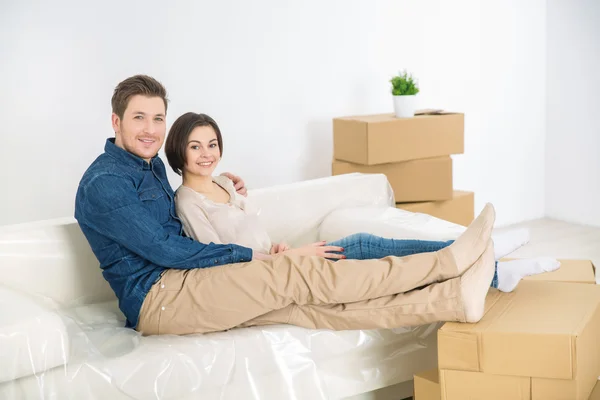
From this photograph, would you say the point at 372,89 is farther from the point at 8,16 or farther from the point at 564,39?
the point at 8,16

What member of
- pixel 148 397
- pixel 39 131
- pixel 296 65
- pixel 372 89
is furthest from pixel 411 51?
pixel 148 397

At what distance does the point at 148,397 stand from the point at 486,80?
10.6 feet

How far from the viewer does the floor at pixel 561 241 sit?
4082 mm

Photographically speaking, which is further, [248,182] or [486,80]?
[486,80]

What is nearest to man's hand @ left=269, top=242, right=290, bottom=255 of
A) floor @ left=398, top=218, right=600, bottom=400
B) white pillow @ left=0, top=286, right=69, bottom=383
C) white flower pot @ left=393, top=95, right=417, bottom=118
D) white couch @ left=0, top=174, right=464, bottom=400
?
white couch @ left=0, top=174, right=464, bottom=400

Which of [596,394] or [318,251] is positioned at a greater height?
[318,251]

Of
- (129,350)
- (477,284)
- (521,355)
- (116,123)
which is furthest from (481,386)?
(116,123)

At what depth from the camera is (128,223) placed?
212cm

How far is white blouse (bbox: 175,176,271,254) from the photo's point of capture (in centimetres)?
235

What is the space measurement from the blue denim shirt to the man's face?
0.10 ft

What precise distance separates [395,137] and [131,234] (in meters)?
1.80

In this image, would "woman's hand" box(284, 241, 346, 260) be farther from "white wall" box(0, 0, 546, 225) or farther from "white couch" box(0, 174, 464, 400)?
"white wall" box(0, 0, 546, 225)

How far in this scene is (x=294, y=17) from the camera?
391cm

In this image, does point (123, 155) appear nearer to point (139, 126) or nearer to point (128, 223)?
point (139, 126)
